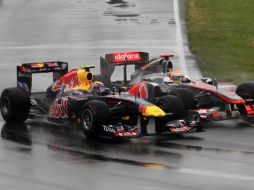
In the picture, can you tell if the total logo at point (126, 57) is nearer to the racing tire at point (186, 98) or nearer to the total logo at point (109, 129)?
the racing tire at point (186, 98)

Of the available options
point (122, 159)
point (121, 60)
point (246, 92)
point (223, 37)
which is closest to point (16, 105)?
point (121, 60)

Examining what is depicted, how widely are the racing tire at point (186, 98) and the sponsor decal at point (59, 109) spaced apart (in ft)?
8.02

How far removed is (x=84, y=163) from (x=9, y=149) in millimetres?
1995

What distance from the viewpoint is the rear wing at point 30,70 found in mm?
19172

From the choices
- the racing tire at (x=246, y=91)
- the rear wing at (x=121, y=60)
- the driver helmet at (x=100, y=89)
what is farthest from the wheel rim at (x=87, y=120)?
the racing tire at (x=246, y=91)

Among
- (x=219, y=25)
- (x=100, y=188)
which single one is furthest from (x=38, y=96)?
(x=219, y=25)

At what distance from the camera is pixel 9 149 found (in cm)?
1534

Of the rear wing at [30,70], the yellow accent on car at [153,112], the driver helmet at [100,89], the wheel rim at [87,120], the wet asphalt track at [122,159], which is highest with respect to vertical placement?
the rear wing at [30,70]

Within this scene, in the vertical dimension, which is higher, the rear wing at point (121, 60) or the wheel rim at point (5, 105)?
the rear wing at point (121, 60)

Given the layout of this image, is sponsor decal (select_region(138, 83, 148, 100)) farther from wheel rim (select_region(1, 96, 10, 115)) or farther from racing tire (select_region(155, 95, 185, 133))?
wheel rim (select_region(1, 96, 10, 115))

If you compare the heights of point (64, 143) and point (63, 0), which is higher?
point (63, 0)

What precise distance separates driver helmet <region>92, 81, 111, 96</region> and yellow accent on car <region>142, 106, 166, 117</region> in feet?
5.14

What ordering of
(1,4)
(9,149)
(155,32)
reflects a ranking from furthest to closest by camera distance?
(1,4) < (155,32) < (9,149)

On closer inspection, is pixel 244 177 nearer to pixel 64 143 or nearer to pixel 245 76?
pixel 64 143
